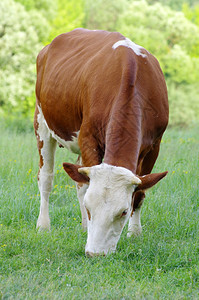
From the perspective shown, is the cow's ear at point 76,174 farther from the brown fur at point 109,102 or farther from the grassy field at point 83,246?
the grassy field at point 83,246

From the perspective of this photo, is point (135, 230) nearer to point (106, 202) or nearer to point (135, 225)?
point (135, 225)

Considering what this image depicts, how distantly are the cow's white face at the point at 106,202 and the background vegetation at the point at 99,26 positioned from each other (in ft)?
64.5

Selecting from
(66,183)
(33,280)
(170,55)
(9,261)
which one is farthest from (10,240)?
(170,55)

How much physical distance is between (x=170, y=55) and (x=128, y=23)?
4.14 meters

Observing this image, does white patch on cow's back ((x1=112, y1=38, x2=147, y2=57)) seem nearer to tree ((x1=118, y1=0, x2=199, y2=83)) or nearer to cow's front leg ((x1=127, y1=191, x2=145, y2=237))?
cow's front leg ((x1=127, y1=191, x2=145, y2=237))

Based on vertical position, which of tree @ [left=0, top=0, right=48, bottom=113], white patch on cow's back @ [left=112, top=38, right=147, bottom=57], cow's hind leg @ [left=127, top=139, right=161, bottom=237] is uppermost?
white patch on cow's back @ [left=112, top=38, right=147, bottom=57]

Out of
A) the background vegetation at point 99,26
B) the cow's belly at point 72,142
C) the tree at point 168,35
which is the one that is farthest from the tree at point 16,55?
the cow's belly at point 72,142

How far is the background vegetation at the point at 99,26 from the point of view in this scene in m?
24.0

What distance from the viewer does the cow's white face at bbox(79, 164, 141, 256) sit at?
370 centimetres

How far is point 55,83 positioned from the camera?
5.30 meters

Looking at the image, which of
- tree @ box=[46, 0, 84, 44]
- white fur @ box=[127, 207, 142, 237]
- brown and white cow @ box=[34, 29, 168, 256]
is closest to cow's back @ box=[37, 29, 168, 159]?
brown and white cow @ box=[34, 29, 168, 256]

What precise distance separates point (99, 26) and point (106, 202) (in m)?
32.0

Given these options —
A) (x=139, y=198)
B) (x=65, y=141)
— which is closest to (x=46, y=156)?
(x=65, y=141)

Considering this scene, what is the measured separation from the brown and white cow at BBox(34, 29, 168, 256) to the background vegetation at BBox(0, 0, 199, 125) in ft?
58.8
